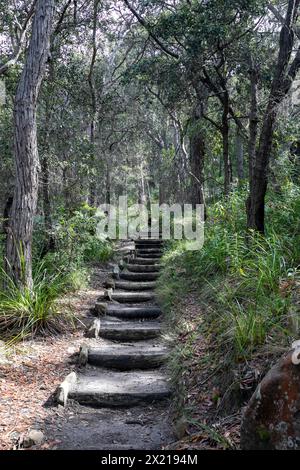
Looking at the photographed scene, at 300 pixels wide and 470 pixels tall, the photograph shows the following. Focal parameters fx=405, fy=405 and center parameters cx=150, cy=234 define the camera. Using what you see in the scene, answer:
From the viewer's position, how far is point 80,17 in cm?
1238

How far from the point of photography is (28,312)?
5.54 m

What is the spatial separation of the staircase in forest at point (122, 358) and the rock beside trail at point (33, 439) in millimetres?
644

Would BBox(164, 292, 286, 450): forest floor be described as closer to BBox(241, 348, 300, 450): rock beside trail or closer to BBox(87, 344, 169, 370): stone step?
BBox(241, 348, 300, 450): rock beside trail

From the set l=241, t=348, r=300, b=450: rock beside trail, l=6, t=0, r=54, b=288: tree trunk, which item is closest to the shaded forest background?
l=6, t=0, r=54, b=288: tree trunk

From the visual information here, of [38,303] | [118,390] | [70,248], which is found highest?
[70,248]

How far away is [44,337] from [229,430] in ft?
10.7

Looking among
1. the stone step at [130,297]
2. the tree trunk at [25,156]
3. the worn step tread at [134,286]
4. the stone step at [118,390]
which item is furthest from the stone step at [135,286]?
the stone step at [118,390]

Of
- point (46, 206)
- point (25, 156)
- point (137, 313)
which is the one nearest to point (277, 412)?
point (137, 313)

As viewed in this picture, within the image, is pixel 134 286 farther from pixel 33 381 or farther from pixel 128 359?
pixel 33 381

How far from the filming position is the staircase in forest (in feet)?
14.0

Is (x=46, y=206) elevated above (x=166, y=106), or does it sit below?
below

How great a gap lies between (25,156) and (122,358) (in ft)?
10.5

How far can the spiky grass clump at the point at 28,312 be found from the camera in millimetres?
5406

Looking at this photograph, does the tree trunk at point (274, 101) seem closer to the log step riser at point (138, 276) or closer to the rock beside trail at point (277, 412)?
the rock beside trail at point (277, 412)
